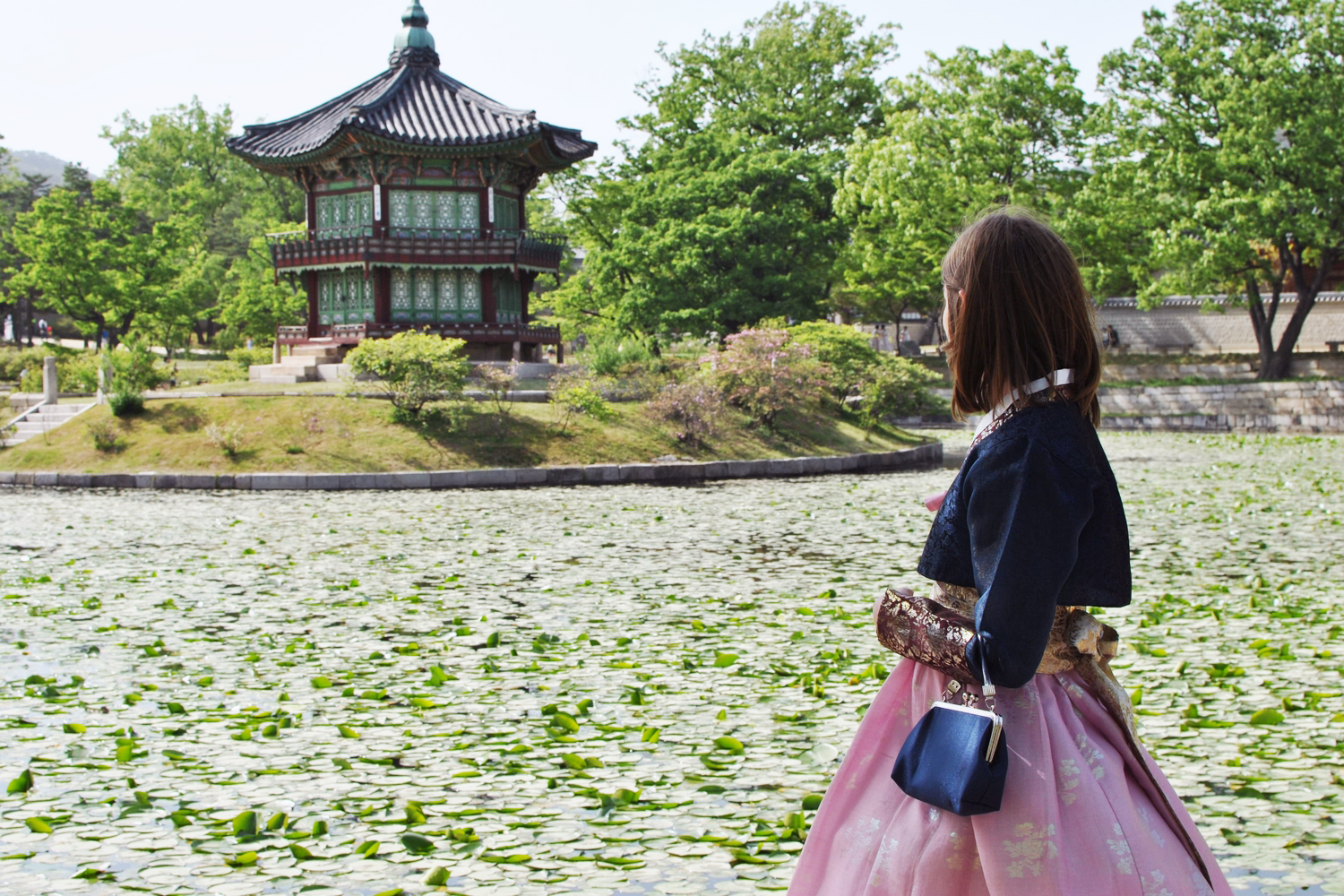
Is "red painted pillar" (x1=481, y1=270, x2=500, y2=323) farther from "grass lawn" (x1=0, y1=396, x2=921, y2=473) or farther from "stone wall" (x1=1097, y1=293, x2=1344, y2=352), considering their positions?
"stone wall" (x1=1097, y1=293, x2=1344, y2=352)

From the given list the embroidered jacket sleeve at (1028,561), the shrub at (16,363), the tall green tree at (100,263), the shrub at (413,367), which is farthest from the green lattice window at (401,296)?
the embroidered jacket sleeve at (1028,561)

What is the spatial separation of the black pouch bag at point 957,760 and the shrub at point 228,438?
18.2m

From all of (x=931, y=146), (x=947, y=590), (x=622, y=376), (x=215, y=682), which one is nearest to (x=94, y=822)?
(x=215, y=682)

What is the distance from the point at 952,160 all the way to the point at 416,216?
1775cm

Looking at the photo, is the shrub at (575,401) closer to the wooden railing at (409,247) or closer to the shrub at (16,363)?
the wooden railing at (409,247)

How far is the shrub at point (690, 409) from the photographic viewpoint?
20.7 m

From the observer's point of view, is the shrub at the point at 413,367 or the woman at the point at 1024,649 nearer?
the woman at the point at 1024,649

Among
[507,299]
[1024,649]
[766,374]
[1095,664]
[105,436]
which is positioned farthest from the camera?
[507,299]

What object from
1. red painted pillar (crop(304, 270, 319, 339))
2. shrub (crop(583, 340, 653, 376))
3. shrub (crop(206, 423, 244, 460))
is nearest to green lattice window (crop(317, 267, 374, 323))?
red painted pillar (crop(304, 270, 319, 339))

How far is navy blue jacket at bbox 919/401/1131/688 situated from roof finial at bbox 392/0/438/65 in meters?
31.7

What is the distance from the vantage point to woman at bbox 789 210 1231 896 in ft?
6.73

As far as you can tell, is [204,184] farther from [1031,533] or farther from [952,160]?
[1031,533]

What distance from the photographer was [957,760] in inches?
80.6

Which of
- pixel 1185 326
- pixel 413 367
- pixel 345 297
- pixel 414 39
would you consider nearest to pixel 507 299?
pixel 345 297
